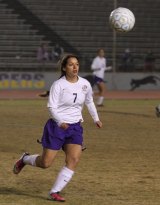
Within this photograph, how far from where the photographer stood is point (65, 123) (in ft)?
28.8

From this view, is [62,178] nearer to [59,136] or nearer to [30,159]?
[59,136]

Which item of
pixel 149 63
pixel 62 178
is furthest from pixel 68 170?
pixel 149 63

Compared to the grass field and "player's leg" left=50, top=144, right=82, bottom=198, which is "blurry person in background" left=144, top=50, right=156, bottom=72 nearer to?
the grass field

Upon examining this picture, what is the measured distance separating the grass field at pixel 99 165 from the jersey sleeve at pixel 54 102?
1073mm

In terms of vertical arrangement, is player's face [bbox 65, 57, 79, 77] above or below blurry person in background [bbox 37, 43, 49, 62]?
above

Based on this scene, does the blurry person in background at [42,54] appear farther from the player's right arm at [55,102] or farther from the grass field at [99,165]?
the player's right arm at [55,102]

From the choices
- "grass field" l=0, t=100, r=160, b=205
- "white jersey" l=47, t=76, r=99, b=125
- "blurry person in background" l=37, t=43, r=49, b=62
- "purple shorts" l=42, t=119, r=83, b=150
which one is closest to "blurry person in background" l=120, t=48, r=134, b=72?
"blurry person in background" l=37, t=43, r=49, b=62

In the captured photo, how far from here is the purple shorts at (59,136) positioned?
8812mm

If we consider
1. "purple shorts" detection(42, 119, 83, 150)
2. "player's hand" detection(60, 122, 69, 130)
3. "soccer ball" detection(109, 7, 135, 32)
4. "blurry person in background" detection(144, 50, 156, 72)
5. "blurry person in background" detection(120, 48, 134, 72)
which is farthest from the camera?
"blurry person in background" detection(144, 50, 156, 72)

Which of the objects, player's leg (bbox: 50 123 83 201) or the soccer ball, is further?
the soccer ball

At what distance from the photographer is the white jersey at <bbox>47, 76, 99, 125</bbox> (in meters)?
8.79

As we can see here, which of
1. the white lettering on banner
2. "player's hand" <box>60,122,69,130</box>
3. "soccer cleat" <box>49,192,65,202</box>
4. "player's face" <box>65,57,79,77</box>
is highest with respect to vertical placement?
"player's face" <box>65,57,79,77</box>

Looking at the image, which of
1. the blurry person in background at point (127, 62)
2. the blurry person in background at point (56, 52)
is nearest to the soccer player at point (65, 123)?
the blurry person in background at point (127, 62)

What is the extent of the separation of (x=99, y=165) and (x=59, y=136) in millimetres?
3293
